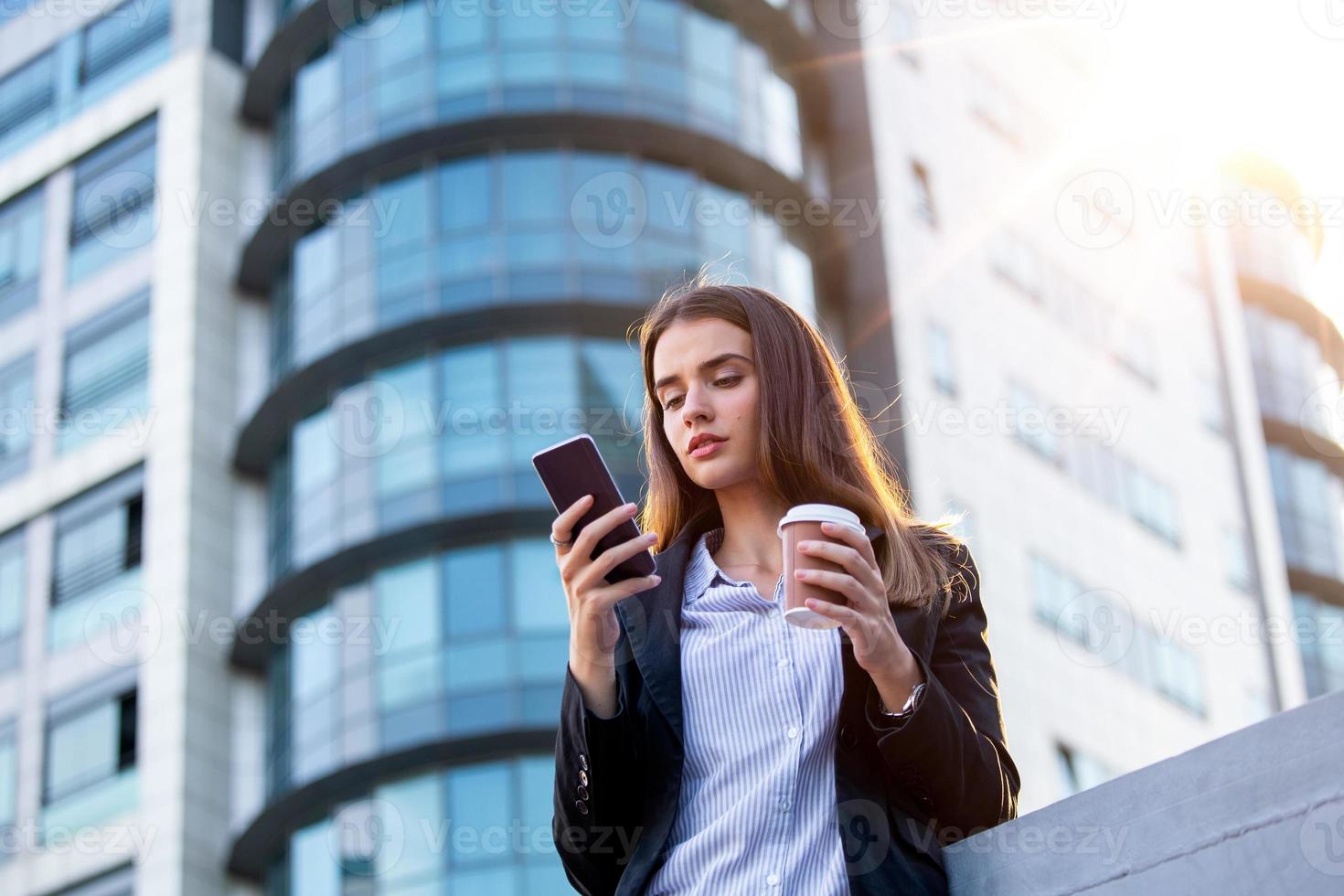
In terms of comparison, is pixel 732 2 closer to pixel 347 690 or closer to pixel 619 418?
pixel 619 418

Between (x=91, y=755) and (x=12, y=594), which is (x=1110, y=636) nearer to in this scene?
(x=91, y=755)

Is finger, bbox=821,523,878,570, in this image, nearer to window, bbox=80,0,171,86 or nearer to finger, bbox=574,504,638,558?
finger, bbox=574,504,638,558

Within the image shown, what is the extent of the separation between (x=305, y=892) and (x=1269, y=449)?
25.5 metres

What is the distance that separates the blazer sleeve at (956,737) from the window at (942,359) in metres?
25.3

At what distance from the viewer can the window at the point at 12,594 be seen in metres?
29.0

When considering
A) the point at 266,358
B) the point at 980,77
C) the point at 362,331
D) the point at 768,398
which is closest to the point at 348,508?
the point at 362,331

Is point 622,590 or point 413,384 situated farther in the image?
point 413,384

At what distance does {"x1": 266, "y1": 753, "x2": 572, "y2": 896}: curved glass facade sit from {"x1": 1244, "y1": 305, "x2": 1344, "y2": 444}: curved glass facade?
957 inches

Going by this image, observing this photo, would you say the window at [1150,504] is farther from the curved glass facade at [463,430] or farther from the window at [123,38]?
the window at [123,38]

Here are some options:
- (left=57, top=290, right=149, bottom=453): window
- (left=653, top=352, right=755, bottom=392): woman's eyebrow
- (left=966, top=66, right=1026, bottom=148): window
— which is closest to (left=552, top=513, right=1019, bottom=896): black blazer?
(left=653, top=352, right=755, bottom=392): woman's eyebrow

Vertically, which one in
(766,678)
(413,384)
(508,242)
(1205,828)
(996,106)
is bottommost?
(1205,828)

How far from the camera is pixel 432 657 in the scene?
24.0m

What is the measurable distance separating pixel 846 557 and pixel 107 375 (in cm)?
2741

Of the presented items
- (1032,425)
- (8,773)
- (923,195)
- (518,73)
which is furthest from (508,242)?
(8,773)
